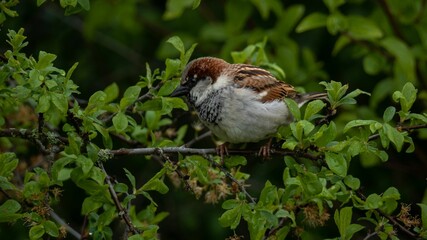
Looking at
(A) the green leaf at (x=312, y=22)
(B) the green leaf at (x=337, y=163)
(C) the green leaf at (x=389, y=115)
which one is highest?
(C) the green leaf at (x=389, y=115)

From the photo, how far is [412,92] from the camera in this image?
2467 millimetres

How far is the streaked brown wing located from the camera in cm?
314

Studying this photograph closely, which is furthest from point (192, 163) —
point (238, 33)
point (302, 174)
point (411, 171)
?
point (411, 171)

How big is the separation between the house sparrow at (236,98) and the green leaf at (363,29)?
0.82 metres

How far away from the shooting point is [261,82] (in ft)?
10.5

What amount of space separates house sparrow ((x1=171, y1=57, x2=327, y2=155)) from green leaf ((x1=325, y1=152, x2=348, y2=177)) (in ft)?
2.03

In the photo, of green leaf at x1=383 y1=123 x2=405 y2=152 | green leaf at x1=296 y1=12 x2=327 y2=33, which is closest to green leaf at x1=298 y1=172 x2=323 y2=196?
green leaf at x1=383 y1=123 x2=405 y2=152

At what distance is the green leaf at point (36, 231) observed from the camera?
242cm

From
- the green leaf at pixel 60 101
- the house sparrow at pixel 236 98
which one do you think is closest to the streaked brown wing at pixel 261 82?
the house sparrow at pixel 236 98

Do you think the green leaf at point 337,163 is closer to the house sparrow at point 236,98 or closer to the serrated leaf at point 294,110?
the serrated leaf at point 294,110

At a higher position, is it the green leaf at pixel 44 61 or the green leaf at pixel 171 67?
the green leaf at pixel 44 61

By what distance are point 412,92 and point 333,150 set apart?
330 millimetres

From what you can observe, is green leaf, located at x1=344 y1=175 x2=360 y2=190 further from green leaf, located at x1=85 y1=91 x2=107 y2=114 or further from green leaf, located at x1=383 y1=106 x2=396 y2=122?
green leaf, located at x1=85 y1=91 x2=107 y2=114

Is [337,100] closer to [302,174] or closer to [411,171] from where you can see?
[302,174]
